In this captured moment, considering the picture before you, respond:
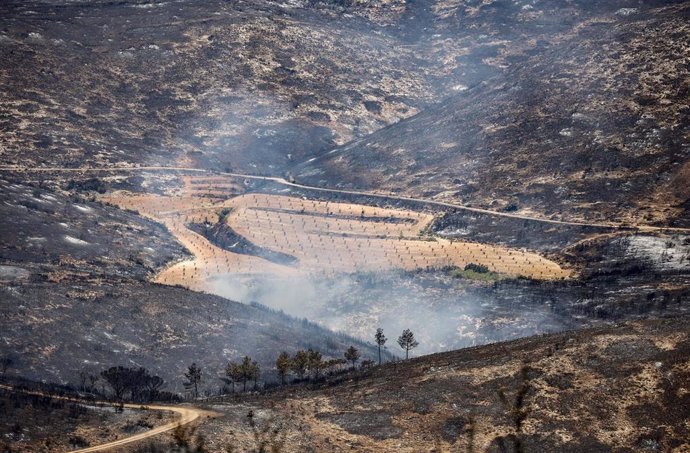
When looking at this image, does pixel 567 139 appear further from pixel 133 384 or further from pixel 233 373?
pixel 133 384

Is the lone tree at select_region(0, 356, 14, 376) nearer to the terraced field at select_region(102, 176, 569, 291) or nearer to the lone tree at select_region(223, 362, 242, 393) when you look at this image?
the lone tree at select_region(223, 362, 242, 393)

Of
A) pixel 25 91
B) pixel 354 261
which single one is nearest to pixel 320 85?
pixel 25 91

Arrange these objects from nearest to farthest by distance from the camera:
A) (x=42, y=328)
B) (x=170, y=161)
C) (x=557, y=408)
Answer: (x=557, y=408)
(x=42, y=328)
(x=170, y=161)

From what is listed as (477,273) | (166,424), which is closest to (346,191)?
(477,273)

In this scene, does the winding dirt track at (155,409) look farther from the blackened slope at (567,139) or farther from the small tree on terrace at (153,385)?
the blackened slope at (567,139)

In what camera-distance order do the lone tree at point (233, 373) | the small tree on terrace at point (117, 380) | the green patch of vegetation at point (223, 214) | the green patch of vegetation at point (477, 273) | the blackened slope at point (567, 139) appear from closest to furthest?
the small tree on terrace at point (117, 380), the lone tree at point (233, 373), the green patch of vegetation at point (477, 273), the blackened slope at point (567, 139), the green patch of vegetation at point (223, 214)

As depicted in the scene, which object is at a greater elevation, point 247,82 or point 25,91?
point 247,82

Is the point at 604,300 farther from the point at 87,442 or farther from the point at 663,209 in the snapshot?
the point at 87,442

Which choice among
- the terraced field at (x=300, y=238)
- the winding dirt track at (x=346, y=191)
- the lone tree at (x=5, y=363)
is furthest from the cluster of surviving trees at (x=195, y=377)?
the winding dirt track at (x=346, y=191)
